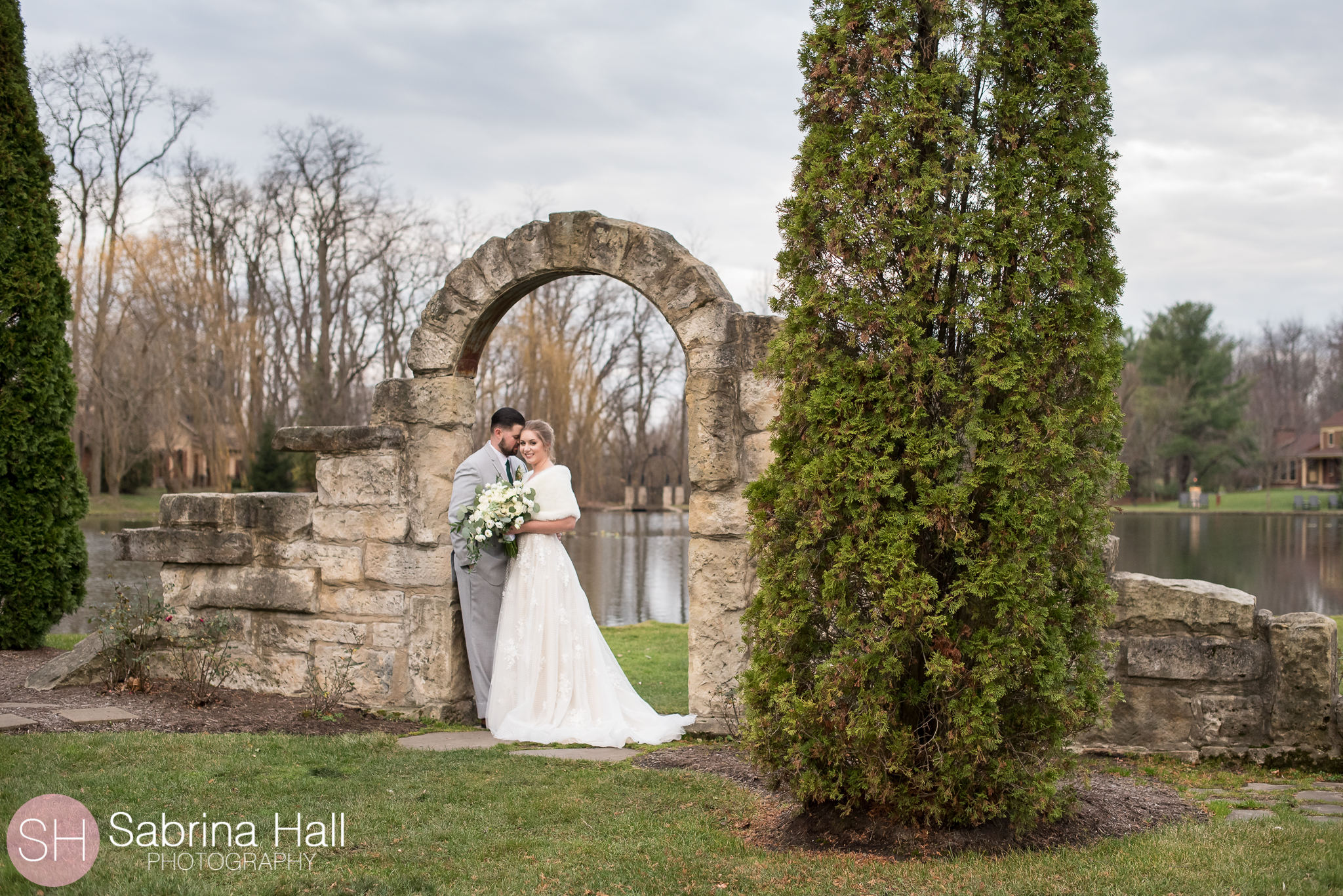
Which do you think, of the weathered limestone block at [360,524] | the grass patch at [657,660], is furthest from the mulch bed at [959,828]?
the weathered limestone block at [360,524]

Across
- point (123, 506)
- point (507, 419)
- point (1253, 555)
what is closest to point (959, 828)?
point (507, 419)

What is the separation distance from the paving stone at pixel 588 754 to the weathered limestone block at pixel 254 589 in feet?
6.61

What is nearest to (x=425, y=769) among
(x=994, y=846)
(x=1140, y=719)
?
(x=994, y=846)

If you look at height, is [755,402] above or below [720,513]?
above

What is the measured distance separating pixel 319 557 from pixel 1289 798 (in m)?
5.49

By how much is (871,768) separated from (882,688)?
0.29 m

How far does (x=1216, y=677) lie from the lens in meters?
4.93

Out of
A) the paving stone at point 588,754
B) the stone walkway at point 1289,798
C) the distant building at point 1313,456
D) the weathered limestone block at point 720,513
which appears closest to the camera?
the stone walkway at point 1289,798

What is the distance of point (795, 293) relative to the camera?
3926 millimetres

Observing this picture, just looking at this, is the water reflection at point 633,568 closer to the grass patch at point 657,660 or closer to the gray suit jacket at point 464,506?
the grass patch at point 657,660

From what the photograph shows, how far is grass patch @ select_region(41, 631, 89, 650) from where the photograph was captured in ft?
29.8

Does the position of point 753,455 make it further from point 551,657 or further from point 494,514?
point 551,657

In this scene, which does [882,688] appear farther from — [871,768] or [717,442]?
[717,442]

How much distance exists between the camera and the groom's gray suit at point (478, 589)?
20.3 ft
